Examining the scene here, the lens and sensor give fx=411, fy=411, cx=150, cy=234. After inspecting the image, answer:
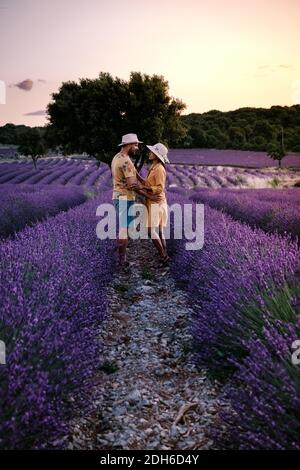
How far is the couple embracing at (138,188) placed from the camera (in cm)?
528

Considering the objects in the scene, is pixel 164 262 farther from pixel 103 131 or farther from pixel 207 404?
pixel 103 131

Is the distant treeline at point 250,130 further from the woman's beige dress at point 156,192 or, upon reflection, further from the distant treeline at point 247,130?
the woman's beige dress at point 156,192

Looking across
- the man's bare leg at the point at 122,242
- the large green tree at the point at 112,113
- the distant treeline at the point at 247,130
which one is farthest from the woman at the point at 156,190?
the distant treeline at the point at 247,130

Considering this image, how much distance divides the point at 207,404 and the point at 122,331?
4.44 feet

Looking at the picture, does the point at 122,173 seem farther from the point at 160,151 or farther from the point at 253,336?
the point at 253,336

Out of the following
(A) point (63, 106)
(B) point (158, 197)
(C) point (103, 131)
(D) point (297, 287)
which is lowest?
(D) point (297, 287)

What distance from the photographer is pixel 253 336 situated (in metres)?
2.35

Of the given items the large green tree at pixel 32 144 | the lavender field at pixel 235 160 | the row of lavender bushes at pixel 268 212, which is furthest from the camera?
the large green tree at pixel 32 144

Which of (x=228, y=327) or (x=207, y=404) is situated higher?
(x=228, y=327)

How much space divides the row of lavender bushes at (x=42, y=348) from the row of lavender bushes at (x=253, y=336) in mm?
782

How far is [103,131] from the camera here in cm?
1485

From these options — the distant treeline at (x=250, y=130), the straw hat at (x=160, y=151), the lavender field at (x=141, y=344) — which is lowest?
the lavender field at (x=141, y=344)

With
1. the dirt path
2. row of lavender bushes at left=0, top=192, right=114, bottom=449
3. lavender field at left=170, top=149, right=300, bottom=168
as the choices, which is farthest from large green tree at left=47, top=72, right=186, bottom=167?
lavender field at left=170, top=149, right=300, bottom=168
